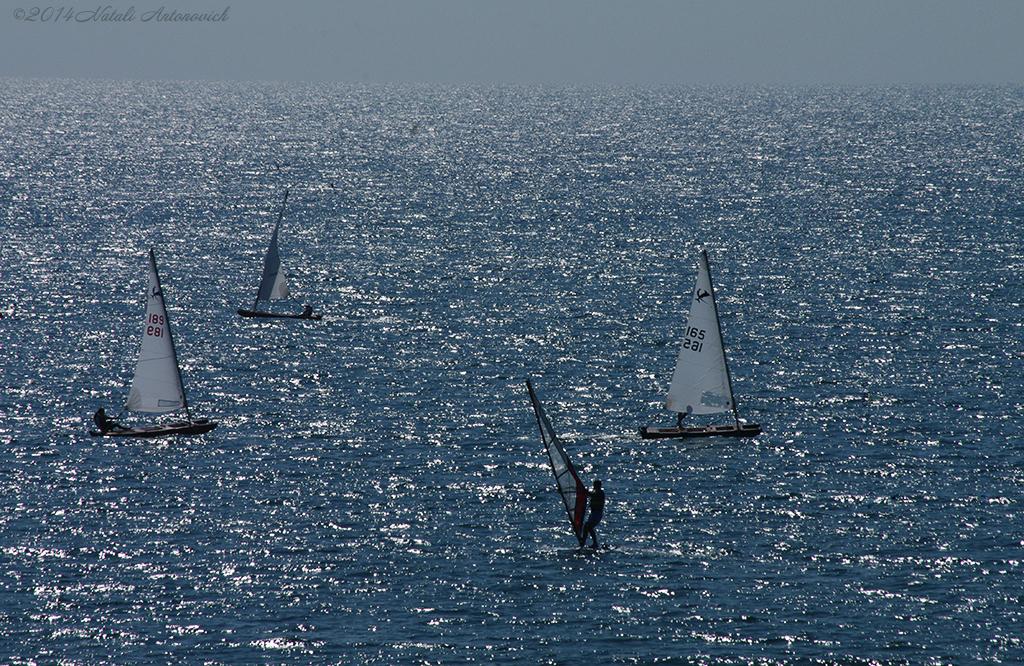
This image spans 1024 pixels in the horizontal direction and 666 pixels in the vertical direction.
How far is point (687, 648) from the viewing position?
42719 millimetres

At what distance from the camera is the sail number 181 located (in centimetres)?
6619

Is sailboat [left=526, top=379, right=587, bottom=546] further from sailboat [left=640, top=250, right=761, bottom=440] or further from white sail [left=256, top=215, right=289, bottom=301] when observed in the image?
white sail [left=256, top=215, right=289, bottom=301]

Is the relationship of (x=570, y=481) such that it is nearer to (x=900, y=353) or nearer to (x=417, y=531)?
(x=417, y=531)

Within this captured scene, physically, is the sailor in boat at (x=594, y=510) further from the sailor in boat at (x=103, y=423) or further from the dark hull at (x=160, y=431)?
the sailor in boat at (x=103, y=423)

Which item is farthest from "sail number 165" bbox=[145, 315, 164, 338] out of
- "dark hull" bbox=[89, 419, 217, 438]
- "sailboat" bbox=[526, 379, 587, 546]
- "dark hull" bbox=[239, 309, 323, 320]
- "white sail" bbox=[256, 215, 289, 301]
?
"white sail" bbox=[256, 215, 289, 301]

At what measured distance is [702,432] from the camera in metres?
66.8

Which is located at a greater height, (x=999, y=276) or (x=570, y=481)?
(x=999, y=276)

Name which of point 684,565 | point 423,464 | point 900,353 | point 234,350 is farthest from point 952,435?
point 234,350

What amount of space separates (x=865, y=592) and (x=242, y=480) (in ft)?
106

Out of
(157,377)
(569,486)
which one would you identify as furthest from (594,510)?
(157,377)

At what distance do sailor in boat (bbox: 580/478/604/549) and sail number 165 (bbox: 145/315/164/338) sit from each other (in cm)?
3141

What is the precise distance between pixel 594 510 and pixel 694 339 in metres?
19.5

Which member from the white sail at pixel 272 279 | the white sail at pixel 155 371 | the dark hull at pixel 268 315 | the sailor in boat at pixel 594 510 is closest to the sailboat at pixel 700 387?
the sailor in boat at pixel 594 510

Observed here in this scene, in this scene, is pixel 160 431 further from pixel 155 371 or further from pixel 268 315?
pixel 268 315
